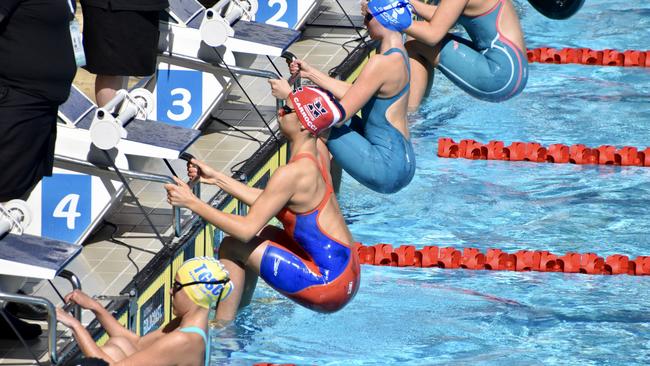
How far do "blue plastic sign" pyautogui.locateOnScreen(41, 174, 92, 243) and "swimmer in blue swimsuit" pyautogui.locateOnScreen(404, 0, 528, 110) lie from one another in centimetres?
168

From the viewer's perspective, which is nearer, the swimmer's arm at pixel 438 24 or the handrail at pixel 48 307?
the handrail at pixel 48 307

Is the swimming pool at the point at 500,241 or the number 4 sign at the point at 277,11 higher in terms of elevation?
the number 4 sign at the point at 277,11

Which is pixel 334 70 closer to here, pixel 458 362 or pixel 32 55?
pixel 458 362

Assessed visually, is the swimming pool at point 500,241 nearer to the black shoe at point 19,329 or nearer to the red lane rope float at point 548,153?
the red lane rope float at point 548,153

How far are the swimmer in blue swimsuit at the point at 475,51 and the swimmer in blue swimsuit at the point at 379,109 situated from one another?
1.92 ft

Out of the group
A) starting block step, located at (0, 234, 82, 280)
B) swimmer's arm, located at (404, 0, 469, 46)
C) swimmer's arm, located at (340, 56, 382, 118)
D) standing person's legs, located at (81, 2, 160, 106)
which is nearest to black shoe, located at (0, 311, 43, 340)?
starting block step, located at (0, 234, 82, 280)

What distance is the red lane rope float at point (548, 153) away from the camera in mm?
8414

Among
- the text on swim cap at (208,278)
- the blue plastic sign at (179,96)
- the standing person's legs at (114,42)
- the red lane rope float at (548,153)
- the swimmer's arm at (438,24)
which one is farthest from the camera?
the red lane rope float at (548,153)

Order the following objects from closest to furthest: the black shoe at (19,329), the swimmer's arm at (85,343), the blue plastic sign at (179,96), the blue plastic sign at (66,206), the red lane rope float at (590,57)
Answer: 1. the swimmer's arm at (85,343)
2. the black shoe at (19,329)
3. the blue plastic sign at (66,206)
4. the blue plastic sign at (179,96)
5. the red lane rope float at (590,57)

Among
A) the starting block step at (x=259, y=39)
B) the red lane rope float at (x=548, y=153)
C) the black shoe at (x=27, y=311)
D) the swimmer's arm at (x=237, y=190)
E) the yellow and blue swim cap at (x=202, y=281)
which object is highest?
the starting block step at (x=259, y=39)

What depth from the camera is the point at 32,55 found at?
4.84 metres

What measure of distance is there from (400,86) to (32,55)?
1.75m

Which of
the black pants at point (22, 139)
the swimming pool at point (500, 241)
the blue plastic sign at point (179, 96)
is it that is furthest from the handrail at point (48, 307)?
the blue plastic sign at point (179, 96)

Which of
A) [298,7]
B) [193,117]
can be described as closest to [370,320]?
[193,117]
